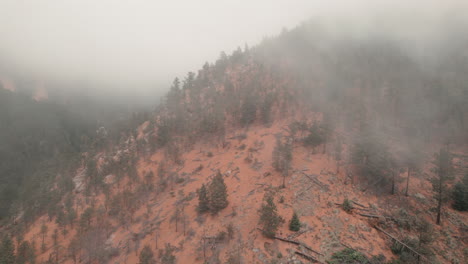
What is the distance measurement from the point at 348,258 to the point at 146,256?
21956mm

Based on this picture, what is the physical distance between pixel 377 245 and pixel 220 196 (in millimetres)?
19270

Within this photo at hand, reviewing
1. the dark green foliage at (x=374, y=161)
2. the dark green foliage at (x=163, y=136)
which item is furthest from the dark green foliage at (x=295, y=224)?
the dark green foliage at (x=163, y=136)

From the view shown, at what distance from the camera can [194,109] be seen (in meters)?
65.5

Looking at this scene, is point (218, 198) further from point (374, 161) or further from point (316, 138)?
point (374, 161)

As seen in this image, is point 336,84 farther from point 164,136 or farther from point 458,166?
point 164,136

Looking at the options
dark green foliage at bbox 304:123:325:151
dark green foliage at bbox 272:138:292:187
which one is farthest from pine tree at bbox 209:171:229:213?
dark green foliage at bbox 304:123:325:151

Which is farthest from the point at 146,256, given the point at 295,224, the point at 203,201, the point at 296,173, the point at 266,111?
the point at 266,111

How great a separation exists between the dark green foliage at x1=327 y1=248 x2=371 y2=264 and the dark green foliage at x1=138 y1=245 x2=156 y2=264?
19.8 metres

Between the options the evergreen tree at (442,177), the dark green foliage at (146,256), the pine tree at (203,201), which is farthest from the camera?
the pine tree at (203,201)

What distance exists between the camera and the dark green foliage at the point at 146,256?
75.8ft

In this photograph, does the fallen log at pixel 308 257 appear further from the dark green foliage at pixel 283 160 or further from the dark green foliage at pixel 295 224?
the dark green foliage at pixel 283 160

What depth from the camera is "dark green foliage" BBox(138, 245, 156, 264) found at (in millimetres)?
23119

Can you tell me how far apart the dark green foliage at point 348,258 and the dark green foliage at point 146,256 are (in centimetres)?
1977

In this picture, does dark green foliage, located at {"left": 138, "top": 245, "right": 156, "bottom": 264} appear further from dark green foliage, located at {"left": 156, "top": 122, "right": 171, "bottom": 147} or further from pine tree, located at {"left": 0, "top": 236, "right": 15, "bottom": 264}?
dark green foliage, located at {"left": 156, "top": 122, "right": 171, "bottom": 147}
